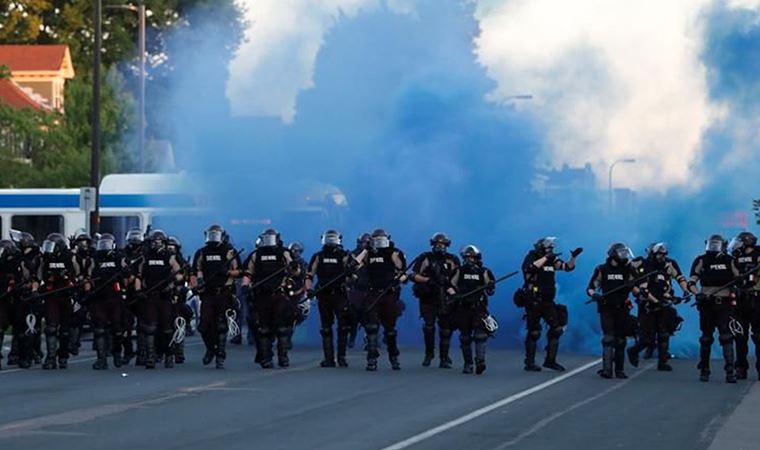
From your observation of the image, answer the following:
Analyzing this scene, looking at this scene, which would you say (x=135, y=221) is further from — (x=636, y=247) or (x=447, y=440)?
(x=447, y=440)

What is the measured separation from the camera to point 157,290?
2391 centimetres

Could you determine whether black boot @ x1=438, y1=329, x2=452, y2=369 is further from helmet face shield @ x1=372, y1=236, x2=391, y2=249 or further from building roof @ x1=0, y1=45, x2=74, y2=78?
building roof @ x1=0, y1=45, x2=74, y2=78

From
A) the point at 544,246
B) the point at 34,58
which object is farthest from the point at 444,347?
the point at 34,58

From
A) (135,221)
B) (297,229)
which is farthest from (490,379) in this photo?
(135,221)

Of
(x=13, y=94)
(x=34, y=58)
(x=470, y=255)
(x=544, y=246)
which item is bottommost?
(x=470, y=255)

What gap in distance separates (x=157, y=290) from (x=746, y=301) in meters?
7.68

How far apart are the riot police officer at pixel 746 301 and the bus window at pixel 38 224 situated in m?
18.9

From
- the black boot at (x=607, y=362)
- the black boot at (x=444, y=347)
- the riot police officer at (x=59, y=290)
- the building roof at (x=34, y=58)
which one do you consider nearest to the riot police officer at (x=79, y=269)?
the riot police officer at (x=59, y=290)

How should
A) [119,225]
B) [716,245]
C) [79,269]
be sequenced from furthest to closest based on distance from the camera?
[119,225]
[79,269]
[716,245]

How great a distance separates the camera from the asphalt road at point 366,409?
15141mm

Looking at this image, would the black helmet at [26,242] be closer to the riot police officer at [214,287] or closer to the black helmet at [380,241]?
the riot police officer at [214,287]

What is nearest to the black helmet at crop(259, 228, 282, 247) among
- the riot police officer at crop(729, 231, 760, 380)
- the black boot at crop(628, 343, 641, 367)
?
the black boot at crop(628, 343, 641, 367)

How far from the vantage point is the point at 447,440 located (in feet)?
49.4

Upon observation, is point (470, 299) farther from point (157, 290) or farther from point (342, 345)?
point (157, 290)
